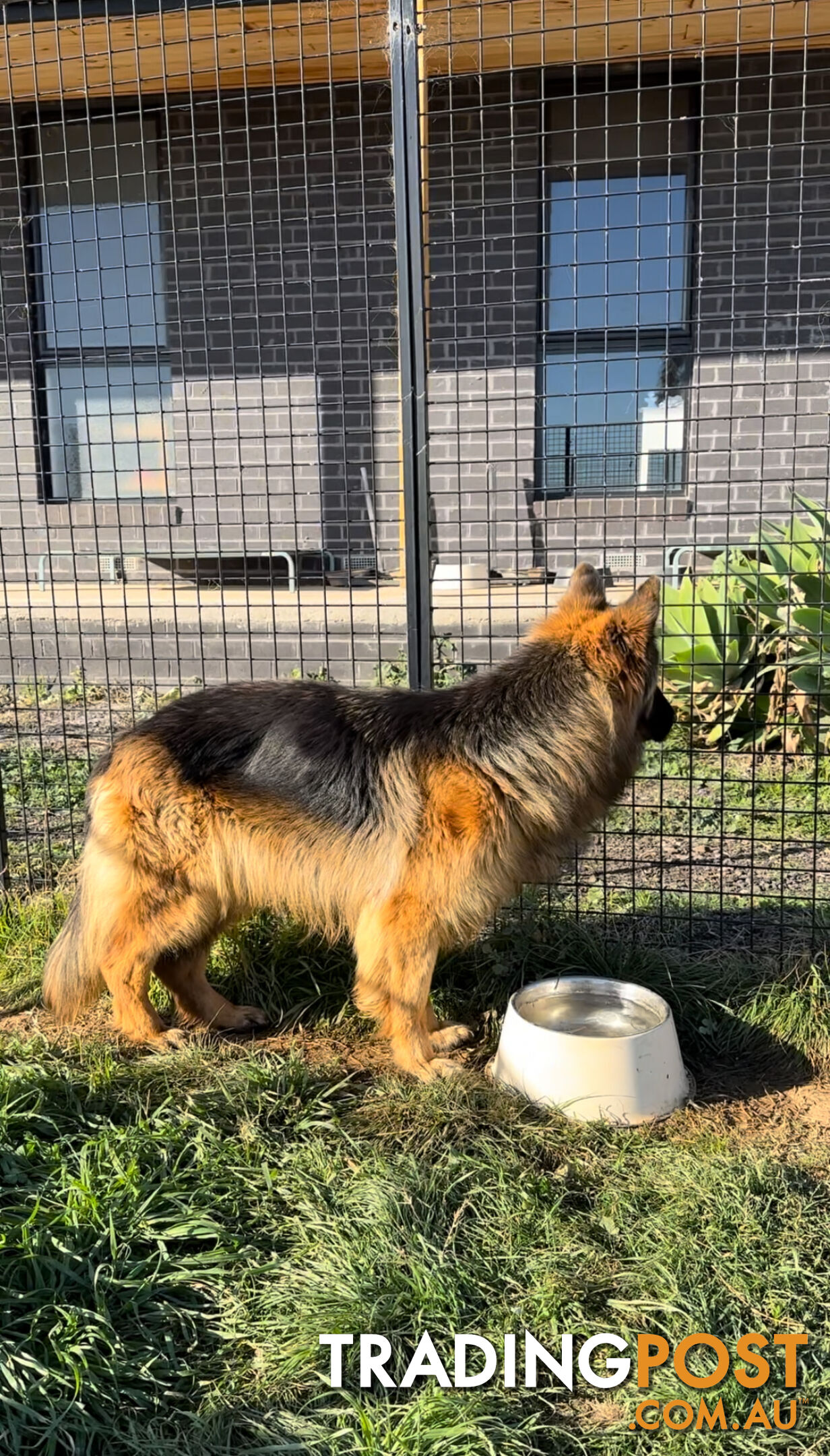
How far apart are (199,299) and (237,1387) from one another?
9.43 meters

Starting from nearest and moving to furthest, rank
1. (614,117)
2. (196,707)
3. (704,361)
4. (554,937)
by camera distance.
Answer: (196,707), (554,937), (614,117), (704,361)

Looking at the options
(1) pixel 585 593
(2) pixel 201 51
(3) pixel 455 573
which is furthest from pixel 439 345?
(1) pixel 585 593

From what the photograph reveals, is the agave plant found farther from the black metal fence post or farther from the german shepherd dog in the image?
the black metal fence post

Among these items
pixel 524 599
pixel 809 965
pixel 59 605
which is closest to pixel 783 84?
pixel 524 599

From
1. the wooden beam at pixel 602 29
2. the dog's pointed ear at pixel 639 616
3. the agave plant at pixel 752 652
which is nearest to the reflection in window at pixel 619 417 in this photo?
the wooden beam at pixel 602 29

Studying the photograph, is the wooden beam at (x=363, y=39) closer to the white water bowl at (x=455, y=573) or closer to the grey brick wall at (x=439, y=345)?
the grey brick wall at (x=439, y=345)

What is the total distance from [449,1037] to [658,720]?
138 cm

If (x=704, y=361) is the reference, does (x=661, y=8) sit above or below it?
above

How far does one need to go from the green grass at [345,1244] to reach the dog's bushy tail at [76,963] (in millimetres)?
190

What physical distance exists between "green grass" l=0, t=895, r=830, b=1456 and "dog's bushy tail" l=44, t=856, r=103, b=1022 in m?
0.19

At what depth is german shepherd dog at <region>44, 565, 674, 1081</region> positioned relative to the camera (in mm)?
3367

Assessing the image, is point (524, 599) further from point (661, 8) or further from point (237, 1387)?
point (237, 1387)

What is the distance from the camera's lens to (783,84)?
9273mm

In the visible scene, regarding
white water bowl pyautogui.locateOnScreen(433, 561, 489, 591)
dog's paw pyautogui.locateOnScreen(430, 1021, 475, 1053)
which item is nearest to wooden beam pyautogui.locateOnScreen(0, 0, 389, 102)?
white water bowl pyautogui.locateOnScreen(433, 561, 489, 591)
